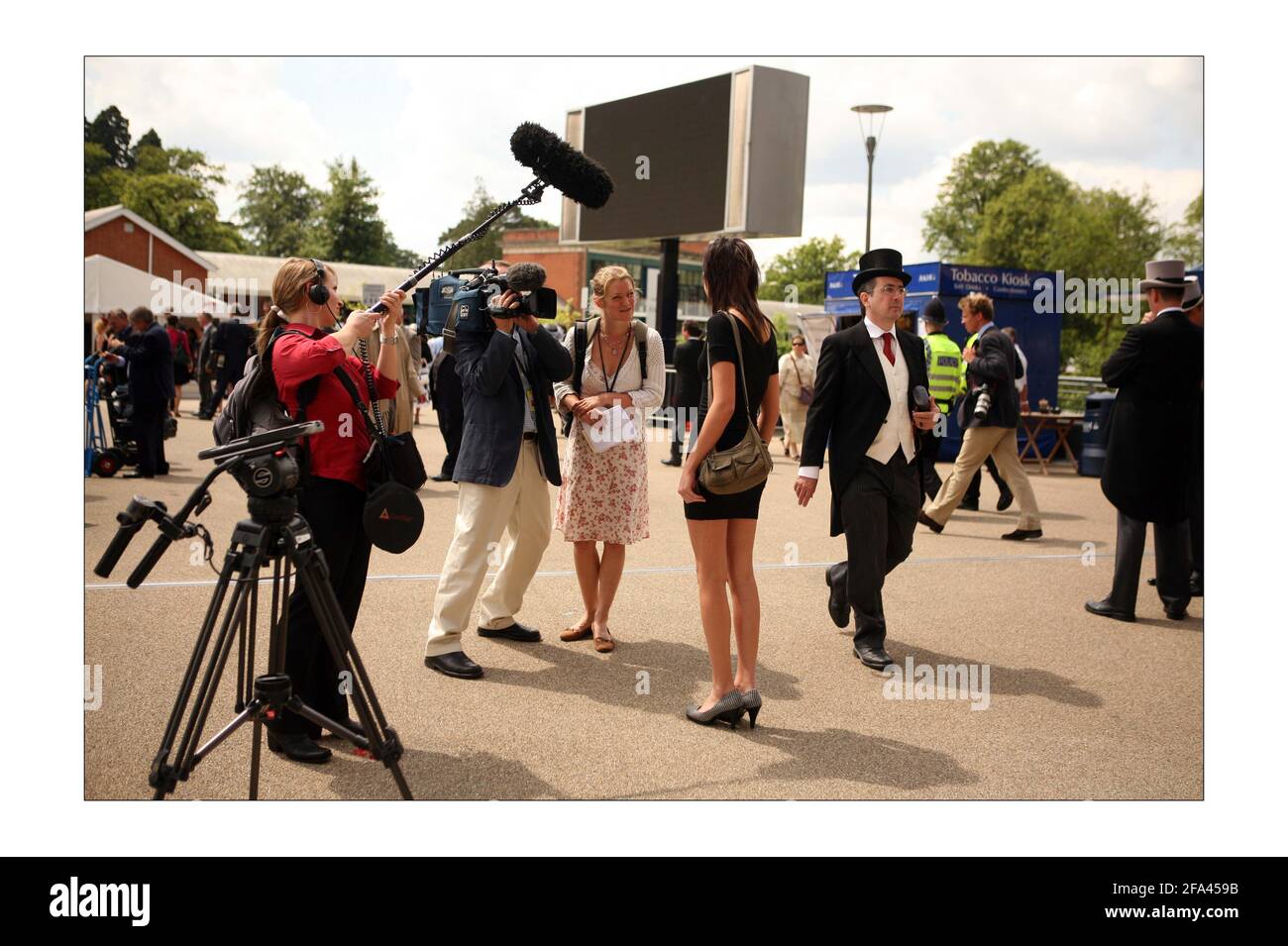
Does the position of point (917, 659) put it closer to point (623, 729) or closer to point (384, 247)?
point (623, 729)

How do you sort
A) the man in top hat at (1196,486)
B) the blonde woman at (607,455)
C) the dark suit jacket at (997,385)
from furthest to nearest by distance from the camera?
the dark suit jacket at (997,385), the man in top hat at (1196,486), the blonde woman at (607,455)

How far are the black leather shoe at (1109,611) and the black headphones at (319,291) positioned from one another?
529cm

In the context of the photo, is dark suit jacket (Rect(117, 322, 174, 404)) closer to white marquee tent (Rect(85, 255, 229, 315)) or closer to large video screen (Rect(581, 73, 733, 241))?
white marquee tent (Rect(85, 255, 229, 315))

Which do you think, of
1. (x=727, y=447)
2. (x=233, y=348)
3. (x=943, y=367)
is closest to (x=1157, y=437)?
(x=727, y=447)

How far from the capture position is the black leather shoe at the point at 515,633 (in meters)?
6.09

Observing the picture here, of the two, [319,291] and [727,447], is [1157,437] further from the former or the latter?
[319,291]

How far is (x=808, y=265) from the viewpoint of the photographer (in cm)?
8275

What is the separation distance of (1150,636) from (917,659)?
5.48 ft

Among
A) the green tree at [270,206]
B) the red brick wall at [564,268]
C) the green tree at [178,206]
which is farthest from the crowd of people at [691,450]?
the green tree at [270,206]

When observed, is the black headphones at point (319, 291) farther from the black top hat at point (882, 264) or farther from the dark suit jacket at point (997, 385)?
the dark suit jacket at point (997, 385)

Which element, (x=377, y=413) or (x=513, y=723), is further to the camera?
(x=513, y=723)

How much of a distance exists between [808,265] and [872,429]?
260ft

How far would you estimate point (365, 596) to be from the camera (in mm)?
6941
